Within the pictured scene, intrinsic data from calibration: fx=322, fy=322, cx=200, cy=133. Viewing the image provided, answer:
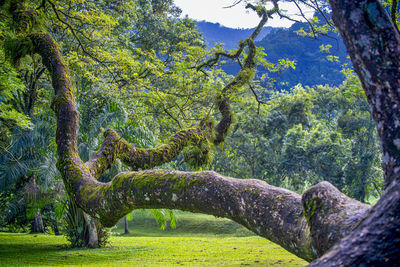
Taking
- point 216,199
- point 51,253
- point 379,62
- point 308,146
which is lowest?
point 51,253

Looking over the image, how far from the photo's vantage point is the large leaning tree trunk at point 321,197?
55.1 inches

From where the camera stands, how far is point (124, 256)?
40.2ft

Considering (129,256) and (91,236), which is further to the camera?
(91,236)

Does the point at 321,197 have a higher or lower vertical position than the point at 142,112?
lower

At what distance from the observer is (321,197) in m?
2.08

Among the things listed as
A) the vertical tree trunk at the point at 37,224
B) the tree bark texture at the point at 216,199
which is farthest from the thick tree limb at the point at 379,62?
the vertical tree trunk at the point at 37,224

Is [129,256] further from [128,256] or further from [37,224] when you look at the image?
[37,224]

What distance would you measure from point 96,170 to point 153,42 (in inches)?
681

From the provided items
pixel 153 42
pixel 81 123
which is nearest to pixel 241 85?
pixel 81 123

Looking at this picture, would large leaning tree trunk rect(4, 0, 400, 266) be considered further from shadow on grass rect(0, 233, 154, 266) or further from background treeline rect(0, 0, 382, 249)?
shadow on grass rect(0, 233, 154, 266)

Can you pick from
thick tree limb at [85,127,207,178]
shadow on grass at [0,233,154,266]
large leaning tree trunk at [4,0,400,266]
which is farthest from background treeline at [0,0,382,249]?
large leaning tree trunk at [4,0,400,266]

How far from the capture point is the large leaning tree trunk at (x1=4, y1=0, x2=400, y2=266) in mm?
1398

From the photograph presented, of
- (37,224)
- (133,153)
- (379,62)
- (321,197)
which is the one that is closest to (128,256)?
(133,153)

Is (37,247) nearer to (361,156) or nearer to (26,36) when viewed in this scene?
(26,36)
